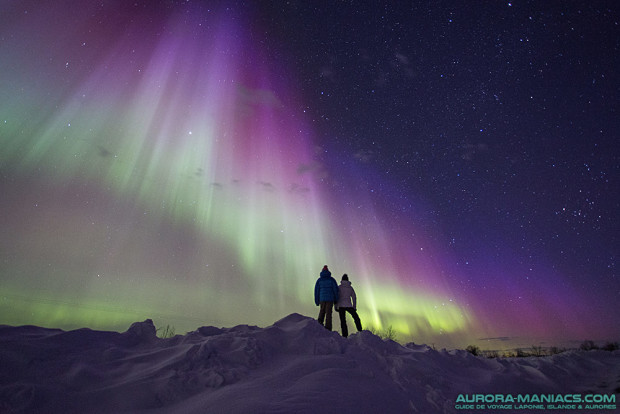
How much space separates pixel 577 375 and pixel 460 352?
310 cm

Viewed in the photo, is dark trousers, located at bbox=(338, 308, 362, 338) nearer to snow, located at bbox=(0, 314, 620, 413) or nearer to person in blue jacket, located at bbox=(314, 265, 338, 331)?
person in blue jacket, located at bbox=(314, 265, 338, 331)

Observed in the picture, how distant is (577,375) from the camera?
8305 millimetres

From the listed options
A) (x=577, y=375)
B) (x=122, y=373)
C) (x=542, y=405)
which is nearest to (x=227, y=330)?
(x=122, y=373)

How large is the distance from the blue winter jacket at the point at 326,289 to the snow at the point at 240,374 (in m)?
2.58

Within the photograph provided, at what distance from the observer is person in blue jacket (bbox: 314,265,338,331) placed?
10070 millimetres

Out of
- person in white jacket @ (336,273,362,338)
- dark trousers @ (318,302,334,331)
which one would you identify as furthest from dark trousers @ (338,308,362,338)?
dark trousers @ (318,302,334,331)

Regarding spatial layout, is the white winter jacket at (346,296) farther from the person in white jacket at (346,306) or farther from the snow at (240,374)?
the snow at (240,374)

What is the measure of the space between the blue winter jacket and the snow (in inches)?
102

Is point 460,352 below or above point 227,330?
below

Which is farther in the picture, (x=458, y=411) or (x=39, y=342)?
(x=39, y=342)

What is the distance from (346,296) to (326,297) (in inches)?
27.2

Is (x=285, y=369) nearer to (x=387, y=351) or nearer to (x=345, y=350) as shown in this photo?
(x=345, y=350)

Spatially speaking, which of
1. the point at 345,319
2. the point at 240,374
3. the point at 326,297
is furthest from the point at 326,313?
the point at 240,374

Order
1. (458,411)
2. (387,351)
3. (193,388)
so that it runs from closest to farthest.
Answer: (193,388) < (458,411) < (387,351)
